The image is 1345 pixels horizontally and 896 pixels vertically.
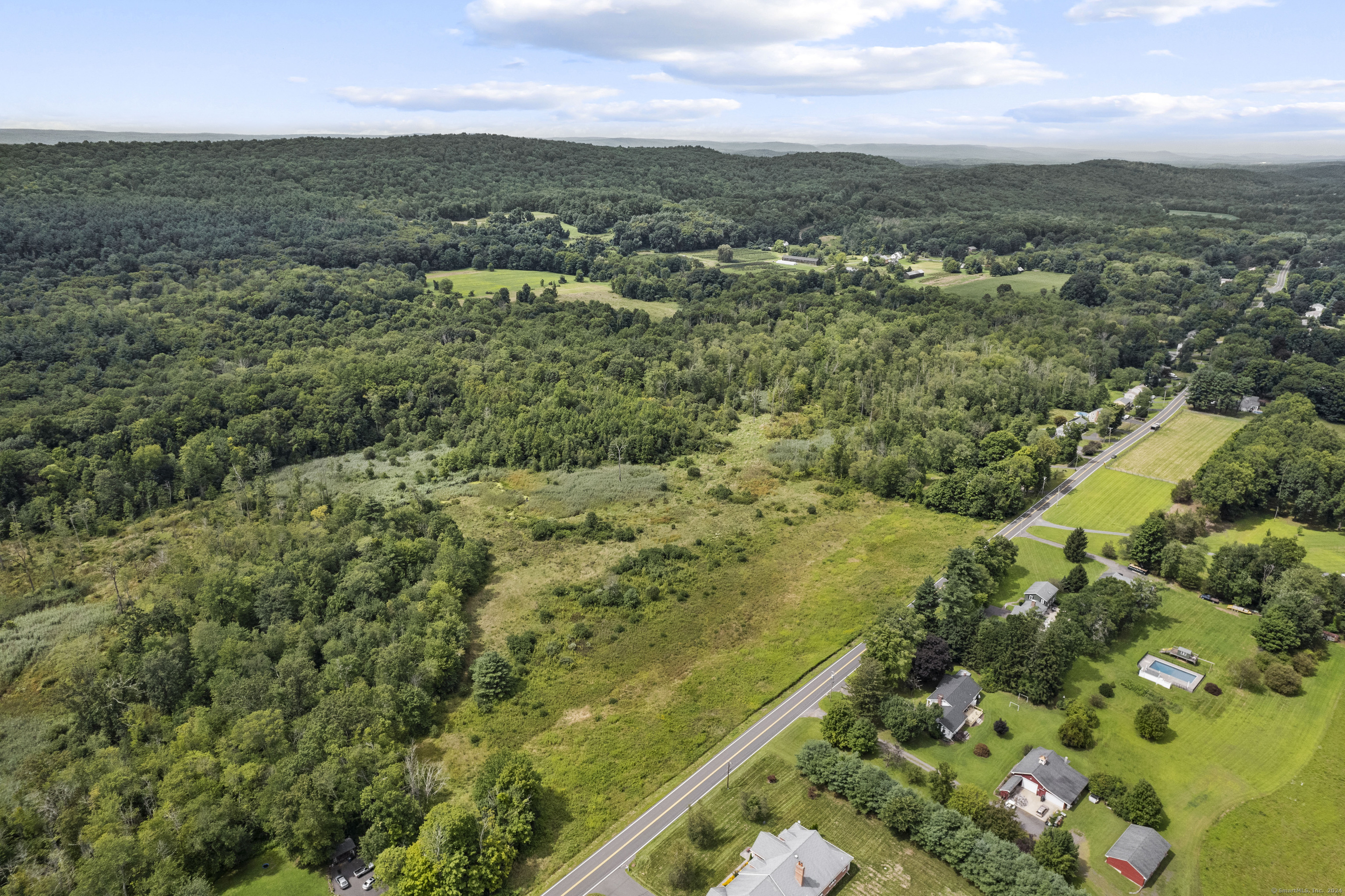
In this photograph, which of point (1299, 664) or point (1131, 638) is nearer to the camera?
point (1299, 664)

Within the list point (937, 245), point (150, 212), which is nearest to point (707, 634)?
point (150, 212)

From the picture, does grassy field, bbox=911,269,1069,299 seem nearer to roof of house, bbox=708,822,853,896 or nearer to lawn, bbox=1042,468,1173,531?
lawn, bbox=1042,468,1173,531

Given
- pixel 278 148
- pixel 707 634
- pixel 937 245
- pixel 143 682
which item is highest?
pixel 278 148

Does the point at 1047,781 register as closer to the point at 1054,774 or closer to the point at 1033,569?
the point at 1054,774

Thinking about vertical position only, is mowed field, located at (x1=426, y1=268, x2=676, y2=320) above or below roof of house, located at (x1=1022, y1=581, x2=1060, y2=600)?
above

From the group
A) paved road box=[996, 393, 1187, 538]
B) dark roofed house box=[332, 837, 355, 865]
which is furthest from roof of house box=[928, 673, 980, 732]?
dark roofed house box=[332, 837, 355, 865]

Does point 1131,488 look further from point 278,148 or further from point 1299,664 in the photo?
point 278,148
